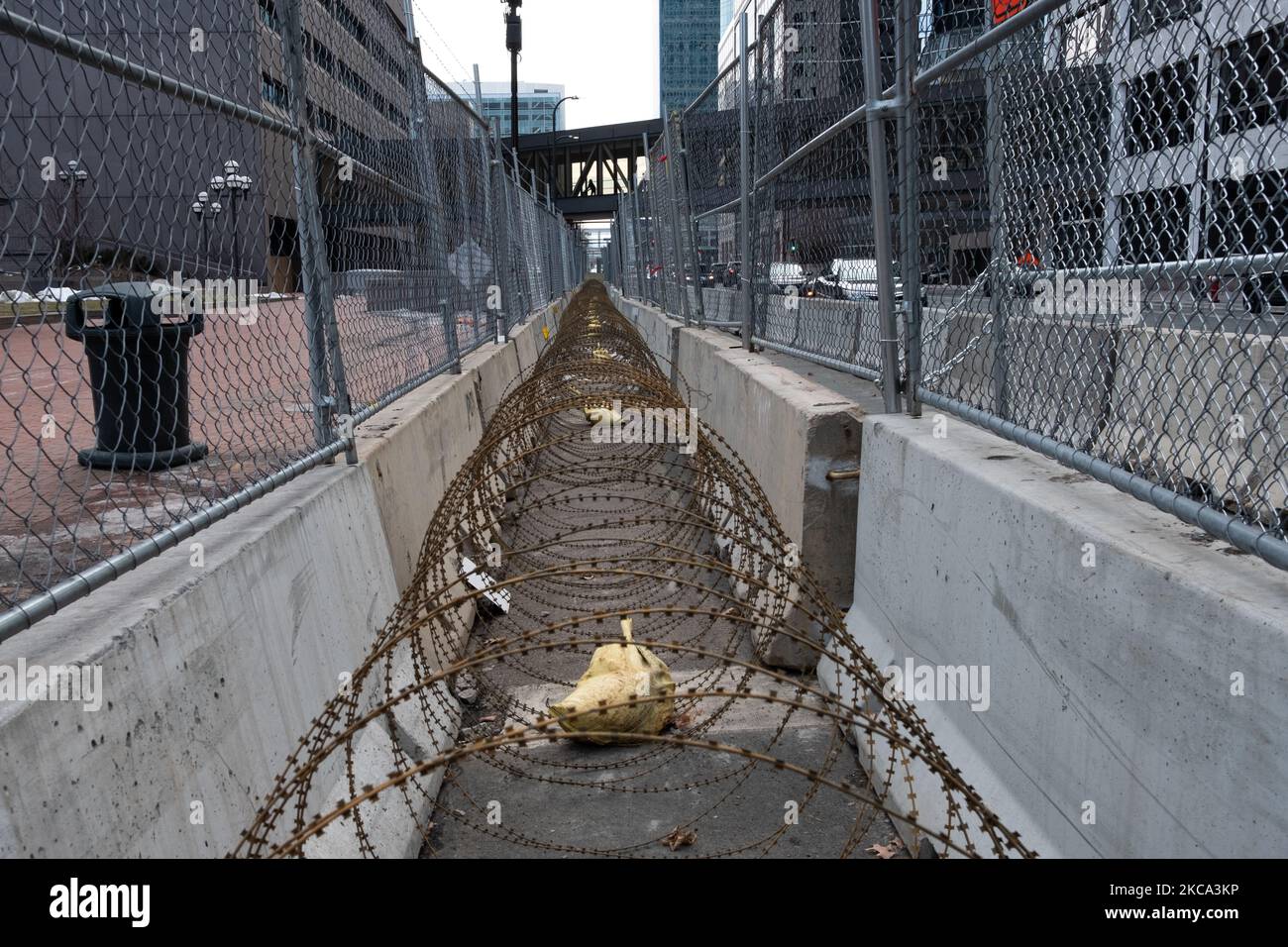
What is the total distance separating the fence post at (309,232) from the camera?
4.47 m

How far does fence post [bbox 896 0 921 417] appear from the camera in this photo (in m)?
4.43

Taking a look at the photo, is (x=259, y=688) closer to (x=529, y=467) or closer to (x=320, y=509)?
(x=320, y=509)

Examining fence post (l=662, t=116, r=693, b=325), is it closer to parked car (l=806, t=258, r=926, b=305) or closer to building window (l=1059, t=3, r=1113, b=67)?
parked car (l=806, t=258, r=926, b=305)

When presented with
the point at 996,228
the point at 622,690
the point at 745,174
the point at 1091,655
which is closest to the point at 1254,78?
the point at 1091,655

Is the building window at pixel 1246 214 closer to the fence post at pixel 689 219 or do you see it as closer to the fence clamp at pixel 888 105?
the fence clamp at pixel 888 105

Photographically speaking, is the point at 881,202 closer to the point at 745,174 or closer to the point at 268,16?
the point at 268,16

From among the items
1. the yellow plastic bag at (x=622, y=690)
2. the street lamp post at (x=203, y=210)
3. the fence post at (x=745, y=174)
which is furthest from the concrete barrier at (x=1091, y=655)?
the fence post at (x=745, y=174)

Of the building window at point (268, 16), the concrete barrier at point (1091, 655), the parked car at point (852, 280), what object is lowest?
the concrete barrier at point (1091, 655)

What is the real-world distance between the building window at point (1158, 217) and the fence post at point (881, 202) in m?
0.96

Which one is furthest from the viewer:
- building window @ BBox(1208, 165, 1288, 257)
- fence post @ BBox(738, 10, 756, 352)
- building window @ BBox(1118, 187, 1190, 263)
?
fence post @ BBox(738, 10, 756, 352)

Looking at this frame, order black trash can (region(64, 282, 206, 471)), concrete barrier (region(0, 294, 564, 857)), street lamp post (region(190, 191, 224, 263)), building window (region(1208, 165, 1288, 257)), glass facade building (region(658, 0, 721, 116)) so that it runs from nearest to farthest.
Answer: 1. concrete barrier (region(0, 294, 564, 857))
2. building window (region(1208, 165, 1288, 257))
3. street lamp post (region(190, 191, 224, 263))
4. black trash can (region(64, 282, 206, 471))
5. glass facade building (region(658, 0, 721, 116))

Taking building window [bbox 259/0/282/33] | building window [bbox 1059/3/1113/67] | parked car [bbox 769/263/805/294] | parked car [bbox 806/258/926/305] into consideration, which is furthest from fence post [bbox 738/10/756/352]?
building window [bbox 1059/3/1113/67]

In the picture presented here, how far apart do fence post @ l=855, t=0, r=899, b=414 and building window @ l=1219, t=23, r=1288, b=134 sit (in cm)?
149

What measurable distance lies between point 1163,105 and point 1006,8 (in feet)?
2.13
